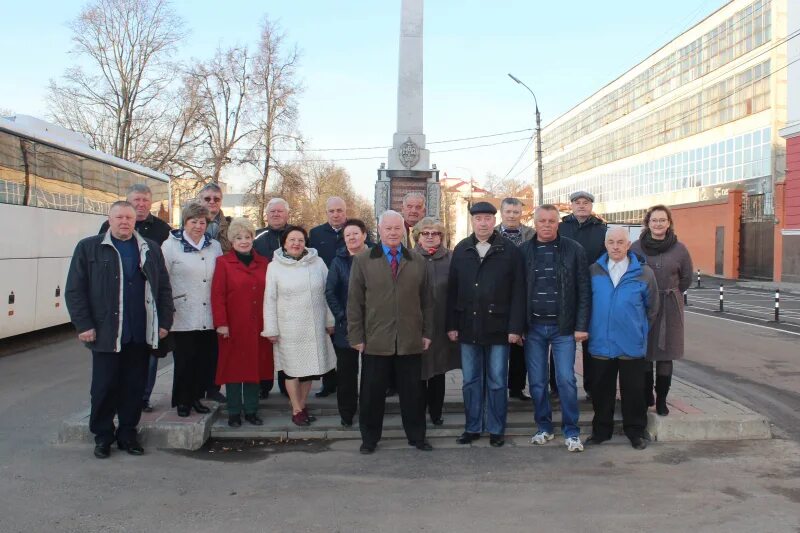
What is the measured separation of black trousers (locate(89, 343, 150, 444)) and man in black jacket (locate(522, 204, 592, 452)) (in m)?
3.09

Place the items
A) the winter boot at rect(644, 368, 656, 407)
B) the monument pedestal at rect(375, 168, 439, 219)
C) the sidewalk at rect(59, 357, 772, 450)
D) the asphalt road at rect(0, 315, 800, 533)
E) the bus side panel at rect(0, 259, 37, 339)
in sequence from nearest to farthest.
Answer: the asphalt road at rect(0, 315, 800, 533) → the sidewalk at rect(59, 357, 772, 450) → the winter boot at rect(644, 368, 656, 407) → the bus side panel at rect(0, 259, 37, 339) → the monument pedestal at rect(375, 168, 439, 219)

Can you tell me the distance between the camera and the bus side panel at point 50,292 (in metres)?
10.7

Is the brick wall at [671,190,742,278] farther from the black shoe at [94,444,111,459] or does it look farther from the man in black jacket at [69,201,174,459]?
the black shoe at [94,444,111,459]

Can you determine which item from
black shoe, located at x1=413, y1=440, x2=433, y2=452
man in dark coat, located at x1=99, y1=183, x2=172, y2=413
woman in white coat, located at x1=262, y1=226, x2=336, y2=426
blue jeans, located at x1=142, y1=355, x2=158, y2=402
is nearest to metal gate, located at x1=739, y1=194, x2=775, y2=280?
black shoe, located at x1=413, y1=440, x2=433, y2=452

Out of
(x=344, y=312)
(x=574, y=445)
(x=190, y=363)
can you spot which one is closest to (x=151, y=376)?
(x=190, y=363)

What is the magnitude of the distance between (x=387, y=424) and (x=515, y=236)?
2112 mm

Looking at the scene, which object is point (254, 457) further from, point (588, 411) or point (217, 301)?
point (588, 411)

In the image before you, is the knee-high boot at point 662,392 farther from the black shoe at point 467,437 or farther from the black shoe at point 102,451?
the black shoe at point 102,451

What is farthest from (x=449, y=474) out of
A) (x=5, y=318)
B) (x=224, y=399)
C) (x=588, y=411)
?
(x=5, y=318)

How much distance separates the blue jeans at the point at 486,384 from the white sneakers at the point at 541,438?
0.85ft

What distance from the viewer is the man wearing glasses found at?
6094 millimetres

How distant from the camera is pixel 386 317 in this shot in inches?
195

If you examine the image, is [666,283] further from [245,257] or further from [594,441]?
[245,257]

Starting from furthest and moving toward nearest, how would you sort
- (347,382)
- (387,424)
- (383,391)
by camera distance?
(387,424), (347,382), (383,391)
